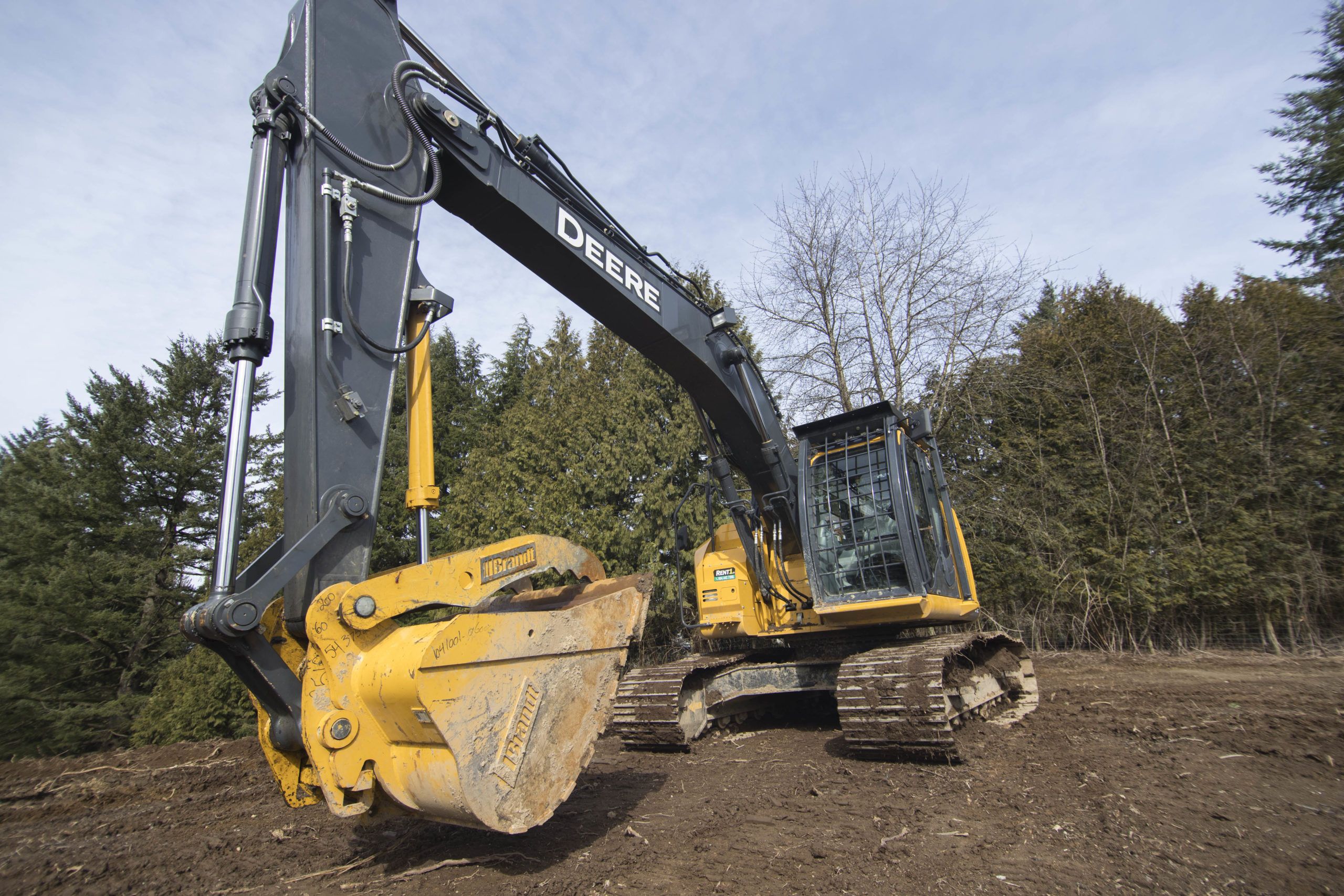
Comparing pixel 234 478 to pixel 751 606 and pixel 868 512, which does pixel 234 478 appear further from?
pixel 751 606

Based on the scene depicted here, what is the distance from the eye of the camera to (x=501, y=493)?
15.9 m

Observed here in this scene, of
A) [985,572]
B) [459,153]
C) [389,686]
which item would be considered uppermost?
[459,153]

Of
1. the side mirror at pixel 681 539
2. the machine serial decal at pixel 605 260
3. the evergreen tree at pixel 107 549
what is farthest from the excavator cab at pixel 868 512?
the evergreen tree at pixel 107 549

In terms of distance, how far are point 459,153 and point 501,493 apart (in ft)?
41.1

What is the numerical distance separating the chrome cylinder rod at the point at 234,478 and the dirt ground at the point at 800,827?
1.46 meters

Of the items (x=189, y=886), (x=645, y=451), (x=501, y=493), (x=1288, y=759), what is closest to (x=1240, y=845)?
(x=1288, y=759)

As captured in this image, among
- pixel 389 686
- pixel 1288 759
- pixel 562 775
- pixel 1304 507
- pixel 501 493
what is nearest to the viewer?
pixel 389 686

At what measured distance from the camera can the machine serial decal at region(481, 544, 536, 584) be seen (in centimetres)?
319

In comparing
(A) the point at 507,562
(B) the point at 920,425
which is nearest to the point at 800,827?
(A) the point at 507,562

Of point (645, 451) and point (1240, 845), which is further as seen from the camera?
point (645, 451)

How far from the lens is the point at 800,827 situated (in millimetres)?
3908

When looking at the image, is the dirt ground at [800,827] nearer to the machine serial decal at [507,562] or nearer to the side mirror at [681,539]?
the machine serial decal at [507,562]

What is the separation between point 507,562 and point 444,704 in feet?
2.33

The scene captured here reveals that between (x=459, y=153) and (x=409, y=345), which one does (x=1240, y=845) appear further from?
(x=459, y=153)
